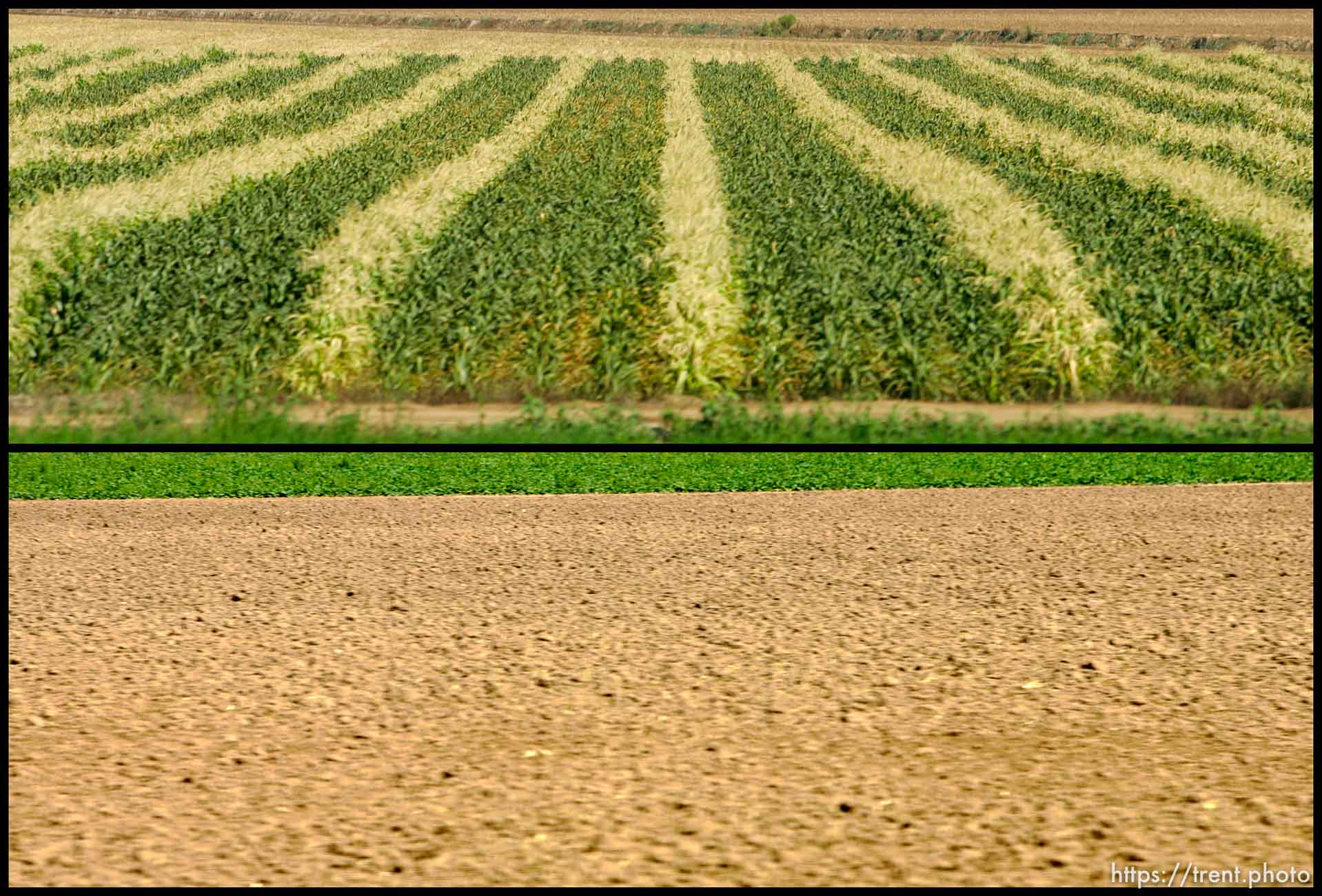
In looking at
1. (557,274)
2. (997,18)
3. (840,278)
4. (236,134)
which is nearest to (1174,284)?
(840,278)

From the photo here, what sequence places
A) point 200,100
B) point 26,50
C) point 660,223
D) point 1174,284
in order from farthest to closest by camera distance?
point 660,223, point 200,100, point 26,50, point 1174,284

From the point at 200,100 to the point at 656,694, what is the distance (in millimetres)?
7064

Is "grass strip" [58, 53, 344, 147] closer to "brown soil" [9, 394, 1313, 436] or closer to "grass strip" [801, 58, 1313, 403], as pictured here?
"brown soil" [9, 394, 1313, 436]

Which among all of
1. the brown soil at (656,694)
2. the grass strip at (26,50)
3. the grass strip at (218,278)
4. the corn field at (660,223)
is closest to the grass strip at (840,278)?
the corn field at (660,223)

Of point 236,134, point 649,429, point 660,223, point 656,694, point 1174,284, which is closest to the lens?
point 649,429

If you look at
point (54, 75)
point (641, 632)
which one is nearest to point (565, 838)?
point (641, 632)

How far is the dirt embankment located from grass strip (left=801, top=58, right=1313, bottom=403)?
22 cm

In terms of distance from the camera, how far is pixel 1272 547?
15062 mm

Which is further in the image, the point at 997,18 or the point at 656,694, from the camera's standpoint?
→ the point at 656,694

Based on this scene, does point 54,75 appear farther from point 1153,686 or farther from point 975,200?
point 1153,686

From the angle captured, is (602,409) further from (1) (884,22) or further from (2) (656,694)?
(2) (656,694)

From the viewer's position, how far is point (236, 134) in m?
3.98

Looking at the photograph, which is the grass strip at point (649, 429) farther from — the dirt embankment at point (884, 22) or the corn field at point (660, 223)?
the dirt embankment at point (884, 22)

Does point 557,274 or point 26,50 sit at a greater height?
point 26,50
